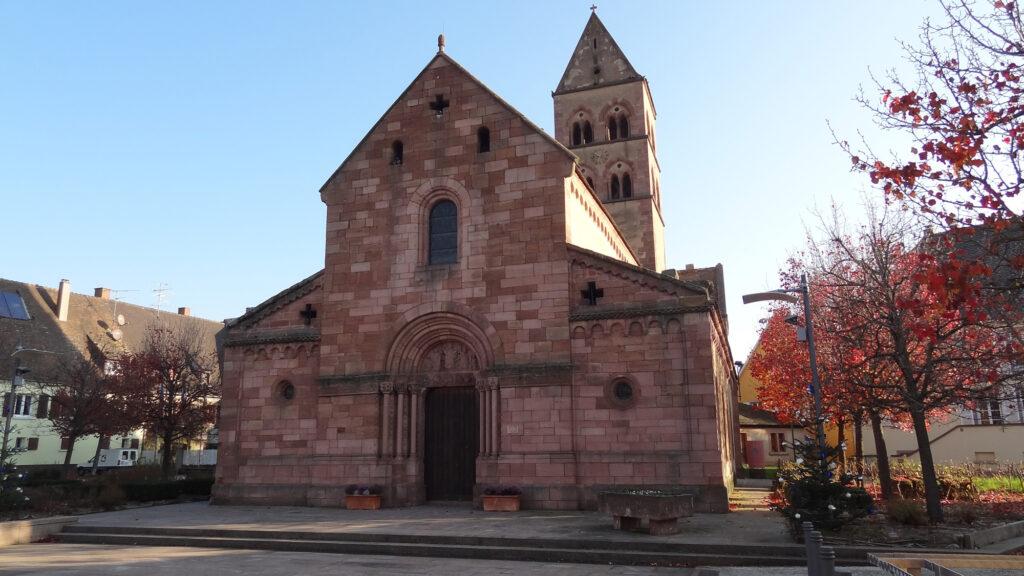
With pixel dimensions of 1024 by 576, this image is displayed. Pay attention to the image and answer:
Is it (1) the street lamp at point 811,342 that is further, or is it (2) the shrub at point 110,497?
(2) the shrub at point 110,497

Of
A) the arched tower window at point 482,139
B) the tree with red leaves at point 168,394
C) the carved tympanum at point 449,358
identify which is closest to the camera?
the carved tympanum at point 449,358

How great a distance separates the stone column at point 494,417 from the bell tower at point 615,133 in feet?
68.9

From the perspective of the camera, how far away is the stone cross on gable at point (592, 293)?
67.0ft

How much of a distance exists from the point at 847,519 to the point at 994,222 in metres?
7.46

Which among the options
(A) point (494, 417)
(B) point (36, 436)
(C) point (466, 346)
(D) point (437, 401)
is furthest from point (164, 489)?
(B) point (36, 436)

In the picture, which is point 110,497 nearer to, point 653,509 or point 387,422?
point 387,422

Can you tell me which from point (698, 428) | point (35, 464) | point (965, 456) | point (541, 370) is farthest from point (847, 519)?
point (35, 464)

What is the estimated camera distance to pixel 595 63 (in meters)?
42.8

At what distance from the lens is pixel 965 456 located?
113ft

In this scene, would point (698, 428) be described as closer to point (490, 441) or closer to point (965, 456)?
point (490, 441)

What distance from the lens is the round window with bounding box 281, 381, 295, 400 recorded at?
22761mm

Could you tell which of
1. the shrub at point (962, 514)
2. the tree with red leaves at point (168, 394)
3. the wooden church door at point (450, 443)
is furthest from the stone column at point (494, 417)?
the tree with red leaves at point (168, 394)

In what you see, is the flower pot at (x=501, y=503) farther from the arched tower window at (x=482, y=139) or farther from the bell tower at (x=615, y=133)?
the bell tower at (x=615, y=133)

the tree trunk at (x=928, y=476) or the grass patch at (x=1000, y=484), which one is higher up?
the tree trunk at (x=928, y=476)
